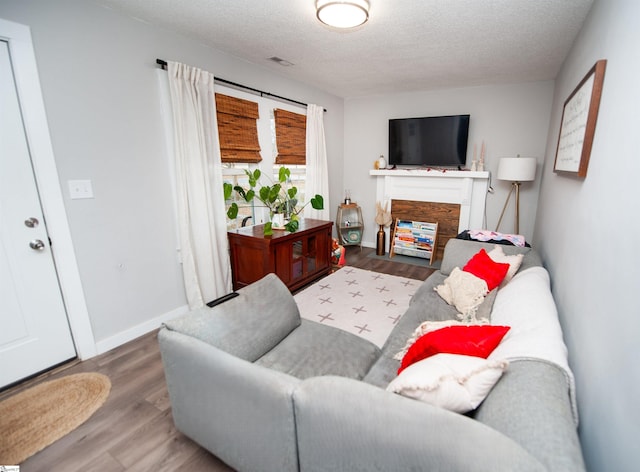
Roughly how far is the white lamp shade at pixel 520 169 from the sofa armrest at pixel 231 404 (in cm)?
366

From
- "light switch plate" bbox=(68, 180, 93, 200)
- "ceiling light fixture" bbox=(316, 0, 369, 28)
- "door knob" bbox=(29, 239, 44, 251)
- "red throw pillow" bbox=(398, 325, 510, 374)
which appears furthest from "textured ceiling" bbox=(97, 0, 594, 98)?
"red throw pillow" bbox=(398, 325, 510, 374)

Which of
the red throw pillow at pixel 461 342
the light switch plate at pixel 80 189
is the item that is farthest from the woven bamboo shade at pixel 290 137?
the red throw pillow at pixel 461 342

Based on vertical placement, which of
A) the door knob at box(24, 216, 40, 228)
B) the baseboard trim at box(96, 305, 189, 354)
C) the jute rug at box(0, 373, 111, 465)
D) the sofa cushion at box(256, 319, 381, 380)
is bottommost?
the jute rug at box(0, 373, 111, 465)

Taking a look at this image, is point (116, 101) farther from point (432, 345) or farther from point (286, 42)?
point (432, 345)

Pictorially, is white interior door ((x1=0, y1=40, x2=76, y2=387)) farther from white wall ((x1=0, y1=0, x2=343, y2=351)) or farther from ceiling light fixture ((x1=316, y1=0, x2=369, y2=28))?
ceiling light fixture ((x1=316, y1=0, x2=369, y2=28))

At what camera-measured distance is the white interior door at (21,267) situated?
67.7 inches

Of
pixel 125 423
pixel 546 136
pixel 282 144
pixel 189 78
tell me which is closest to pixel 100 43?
pixel 189 78

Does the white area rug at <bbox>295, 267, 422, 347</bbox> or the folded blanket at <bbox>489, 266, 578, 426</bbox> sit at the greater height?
the folded blanket at <bbox>489, 266, 578, 426</bbox>

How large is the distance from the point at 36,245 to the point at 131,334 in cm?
92

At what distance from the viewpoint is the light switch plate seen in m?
1.95

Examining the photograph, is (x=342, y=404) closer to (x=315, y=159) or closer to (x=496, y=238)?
(x=496, y=238)

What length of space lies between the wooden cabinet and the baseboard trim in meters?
0.72

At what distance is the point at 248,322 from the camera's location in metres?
1.52

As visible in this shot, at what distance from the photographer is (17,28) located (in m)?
1.66
